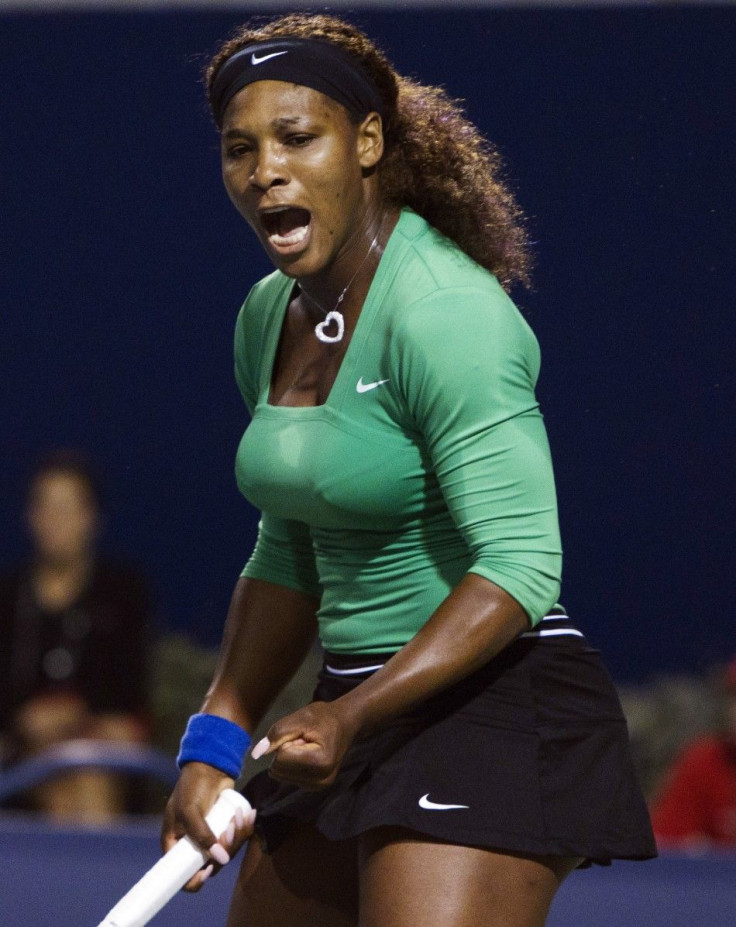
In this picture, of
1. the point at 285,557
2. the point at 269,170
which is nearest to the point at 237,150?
the point at 269,170

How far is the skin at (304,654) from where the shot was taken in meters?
1.43

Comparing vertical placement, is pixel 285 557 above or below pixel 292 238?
below

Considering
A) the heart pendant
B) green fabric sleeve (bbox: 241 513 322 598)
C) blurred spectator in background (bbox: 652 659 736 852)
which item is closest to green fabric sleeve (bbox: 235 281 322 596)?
green fabric sleeve (bbox: 241 513 322 598)

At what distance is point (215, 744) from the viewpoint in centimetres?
165

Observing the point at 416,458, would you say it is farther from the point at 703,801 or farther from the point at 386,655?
the point at 703,801

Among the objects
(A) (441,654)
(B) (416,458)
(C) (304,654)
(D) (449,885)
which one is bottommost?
(D) (449,885)

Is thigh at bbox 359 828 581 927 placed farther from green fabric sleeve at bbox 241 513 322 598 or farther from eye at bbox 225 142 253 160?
eye at bbox 225 142 253 160

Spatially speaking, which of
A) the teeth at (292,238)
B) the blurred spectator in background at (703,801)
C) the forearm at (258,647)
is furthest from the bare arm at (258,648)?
the blurred spectator in background at (703,801)

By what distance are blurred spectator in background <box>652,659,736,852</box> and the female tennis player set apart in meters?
1.43

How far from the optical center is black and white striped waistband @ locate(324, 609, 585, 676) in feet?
5.20

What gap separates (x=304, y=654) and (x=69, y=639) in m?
1.48

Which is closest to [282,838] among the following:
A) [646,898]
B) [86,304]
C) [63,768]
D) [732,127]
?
[646,898]

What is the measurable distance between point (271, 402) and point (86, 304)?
1.99 m

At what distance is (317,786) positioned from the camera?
143cm
